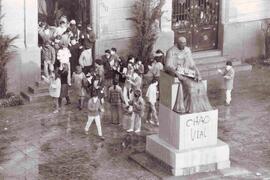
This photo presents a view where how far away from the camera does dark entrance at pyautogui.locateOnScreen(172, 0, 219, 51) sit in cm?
3581

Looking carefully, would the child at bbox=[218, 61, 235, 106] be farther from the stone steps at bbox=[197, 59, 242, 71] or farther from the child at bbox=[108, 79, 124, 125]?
the child at bbox=[108, 79, 124, 125]

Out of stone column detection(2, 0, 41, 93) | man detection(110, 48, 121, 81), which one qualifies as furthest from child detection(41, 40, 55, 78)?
man detection(110, 48, 121, 81)

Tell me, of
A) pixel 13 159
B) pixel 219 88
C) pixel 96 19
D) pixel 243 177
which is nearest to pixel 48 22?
pixel 96 19

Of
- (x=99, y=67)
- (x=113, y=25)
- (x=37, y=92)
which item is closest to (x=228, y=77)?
(x=99, y=67)

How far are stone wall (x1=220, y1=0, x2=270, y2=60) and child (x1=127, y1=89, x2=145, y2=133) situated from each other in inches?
376

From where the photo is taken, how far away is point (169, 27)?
35312 mm

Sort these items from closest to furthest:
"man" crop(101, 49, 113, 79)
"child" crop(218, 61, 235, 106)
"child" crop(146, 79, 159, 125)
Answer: "child" crop(146, 79, 159, 125) → "child" crop(218, 61, 235, 106) → "man" crop(101, 49, 113, 79)

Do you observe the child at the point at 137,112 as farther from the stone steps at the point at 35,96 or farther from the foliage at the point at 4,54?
the foliage at the point at 4,54

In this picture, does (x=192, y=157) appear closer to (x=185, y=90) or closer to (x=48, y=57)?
(x=185, y=90)

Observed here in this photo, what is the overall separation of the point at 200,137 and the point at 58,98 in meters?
7.36

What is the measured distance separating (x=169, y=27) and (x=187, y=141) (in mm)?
10971

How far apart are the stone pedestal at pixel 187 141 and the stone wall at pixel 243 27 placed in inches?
466

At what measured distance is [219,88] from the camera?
33.7 metres

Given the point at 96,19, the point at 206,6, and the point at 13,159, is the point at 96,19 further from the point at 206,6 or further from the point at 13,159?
the point at 13,159
